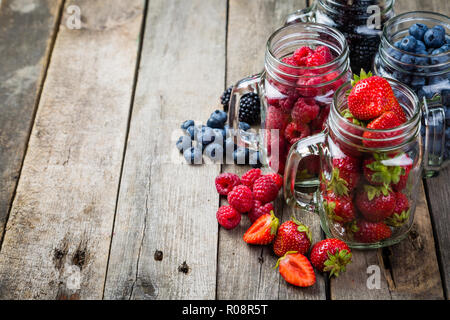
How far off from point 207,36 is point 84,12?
0.53 metres

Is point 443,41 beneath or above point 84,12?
above

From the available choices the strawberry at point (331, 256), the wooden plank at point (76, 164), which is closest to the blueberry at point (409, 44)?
the strawberry at point (331, 256)

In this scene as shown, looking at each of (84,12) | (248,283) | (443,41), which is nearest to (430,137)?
(443,41)

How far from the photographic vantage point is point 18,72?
2059mm

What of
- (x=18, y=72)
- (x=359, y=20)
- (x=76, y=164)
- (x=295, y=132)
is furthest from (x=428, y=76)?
(x=18, y=72)

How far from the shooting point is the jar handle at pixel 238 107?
163 cm

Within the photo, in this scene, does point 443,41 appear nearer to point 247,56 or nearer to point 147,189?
point 247,56

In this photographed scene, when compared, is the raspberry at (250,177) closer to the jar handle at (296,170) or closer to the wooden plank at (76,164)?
the jar handle at (296,170)

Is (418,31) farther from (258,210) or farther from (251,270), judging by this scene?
(251,270)

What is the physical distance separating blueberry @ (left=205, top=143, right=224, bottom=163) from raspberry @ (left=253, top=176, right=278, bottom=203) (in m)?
0.19

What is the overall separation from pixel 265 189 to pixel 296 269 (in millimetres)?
258

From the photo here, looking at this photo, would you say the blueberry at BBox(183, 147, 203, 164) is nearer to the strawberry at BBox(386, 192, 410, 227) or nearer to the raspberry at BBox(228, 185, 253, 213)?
the raspberry at BBox(228, 185, 253, 213)

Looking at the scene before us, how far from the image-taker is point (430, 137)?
156 cm

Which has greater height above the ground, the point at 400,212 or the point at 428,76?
the point at 428,76
